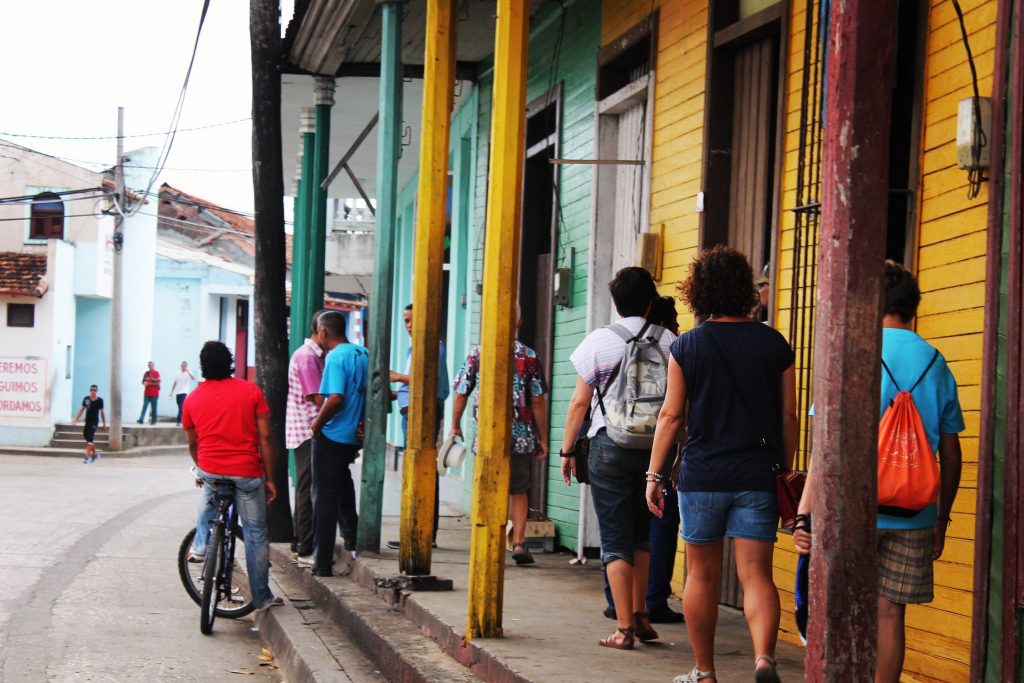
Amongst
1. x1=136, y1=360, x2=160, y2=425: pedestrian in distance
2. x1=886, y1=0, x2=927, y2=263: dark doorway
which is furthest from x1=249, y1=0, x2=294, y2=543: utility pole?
x1=136, y1=360, x2=160, y2=425: pedestrian in distance

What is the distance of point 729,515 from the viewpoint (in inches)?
199

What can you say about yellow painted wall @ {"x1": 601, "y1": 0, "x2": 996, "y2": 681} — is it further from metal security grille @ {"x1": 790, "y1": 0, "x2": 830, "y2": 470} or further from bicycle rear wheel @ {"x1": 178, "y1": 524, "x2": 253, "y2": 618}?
bicycle rear wheel @ {"x1": 178, "y1": 524, "x2": 253, "y2": 618}

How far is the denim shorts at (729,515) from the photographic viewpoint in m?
4.97

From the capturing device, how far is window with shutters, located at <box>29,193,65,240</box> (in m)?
36.8

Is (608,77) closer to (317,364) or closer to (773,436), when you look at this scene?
(317,364)

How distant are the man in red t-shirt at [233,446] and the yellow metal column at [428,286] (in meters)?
1.04

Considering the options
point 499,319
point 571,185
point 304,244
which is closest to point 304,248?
point 304,244

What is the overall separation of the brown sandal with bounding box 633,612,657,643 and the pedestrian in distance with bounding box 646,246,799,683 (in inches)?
44.9

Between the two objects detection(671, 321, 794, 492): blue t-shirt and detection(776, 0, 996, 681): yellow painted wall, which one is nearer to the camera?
detection(671, 321, 794, 492): blue t-shirt

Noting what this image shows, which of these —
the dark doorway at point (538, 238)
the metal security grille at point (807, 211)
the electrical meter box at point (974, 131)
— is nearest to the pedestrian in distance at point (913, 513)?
the electrical meter box at point (974, 131)

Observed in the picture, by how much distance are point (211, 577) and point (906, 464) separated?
5.25m

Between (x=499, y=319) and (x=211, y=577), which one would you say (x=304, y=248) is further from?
(x=499, y=319)

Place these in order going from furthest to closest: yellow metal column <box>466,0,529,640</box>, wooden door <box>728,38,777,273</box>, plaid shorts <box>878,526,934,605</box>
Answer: wooden door <box>728,38,777,273</box> < yellow metal column <box>466,0,529,640</box> < plaid shorts <box>878,526,934,605</box>

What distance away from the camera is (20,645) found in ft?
25.9
